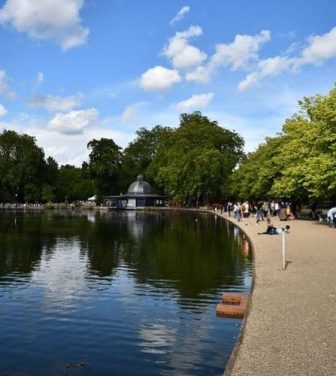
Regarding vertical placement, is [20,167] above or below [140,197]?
above

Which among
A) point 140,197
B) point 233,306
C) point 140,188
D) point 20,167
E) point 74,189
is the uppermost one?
point 20,167

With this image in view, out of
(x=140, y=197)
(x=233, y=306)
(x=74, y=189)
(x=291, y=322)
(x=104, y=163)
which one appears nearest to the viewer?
(x=291, y=322)

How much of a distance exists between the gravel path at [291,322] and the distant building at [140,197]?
98570 millimetres

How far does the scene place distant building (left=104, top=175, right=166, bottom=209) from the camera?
11719 centimetres

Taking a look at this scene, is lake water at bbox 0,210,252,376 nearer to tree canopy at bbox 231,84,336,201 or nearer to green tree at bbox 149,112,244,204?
tree canopy at bbox 231,84,336,201

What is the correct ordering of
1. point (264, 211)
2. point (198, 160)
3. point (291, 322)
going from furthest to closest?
point (198, 160) → point (264, 211) → point (291, 322)

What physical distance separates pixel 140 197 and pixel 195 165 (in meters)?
23.6

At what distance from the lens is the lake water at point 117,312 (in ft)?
30.6

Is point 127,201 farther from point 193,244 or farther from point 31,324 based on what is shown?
point 31,324

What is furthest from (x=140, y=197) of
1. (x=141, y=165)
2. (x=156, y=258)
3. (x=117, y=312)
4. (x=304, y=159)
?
(x=117, y=312)

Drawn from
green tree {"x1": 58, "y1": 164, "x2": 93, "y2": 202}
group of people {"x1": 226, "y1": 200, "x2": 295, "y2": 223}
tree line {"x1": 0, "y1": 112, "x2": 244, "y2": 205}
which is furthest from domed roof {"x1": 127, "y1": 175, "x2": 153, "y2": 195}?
group of people {"x1": 226, "y1": 200, "x2": 295, "y2": 223}

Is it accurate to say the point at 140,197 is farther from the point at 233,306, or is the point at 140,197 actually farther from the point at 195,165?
the point at 233,306

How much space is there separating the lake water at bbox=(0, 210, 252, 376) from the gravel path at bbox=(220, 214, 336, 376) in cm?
84

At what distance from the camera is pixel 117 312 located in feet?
42.7
